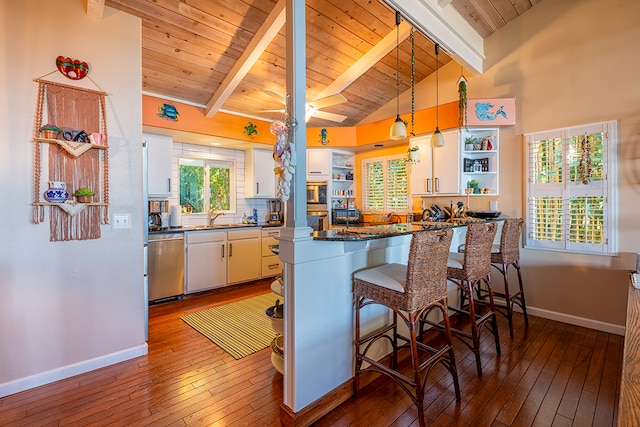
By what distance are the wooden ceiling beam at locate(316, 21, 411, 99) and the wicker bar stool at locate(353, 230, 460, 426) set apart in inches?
107

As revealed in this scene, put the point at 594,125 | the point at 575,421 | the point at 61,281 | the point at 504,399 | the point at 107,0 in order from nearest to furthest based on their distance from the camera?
the point at 575,421 → the point at 504,399 → the point at 61,281 → the point at 107,0 → the point at 594,125

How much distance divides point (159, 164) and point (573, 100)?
5.00 metres

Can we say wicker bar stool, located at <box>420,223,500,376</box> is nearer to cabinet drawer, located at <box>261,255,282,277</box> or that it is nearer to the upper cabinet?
the upper cabinet

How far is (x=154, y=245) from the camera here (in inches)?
143

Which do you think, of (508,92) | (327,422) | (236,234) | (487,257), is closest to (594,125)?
(508,92)

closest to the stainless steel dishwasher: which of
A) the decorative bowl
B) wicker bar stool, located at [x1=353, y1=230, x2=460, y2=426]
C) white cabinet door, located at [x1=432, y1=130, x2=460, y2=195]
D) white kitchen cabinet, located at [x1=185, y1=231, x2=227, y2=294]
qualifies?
white kitchen cabinet, located at [x1=185, y1=231, x2=227, y2=294]

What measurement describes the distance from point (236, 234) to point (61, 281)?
2.35m

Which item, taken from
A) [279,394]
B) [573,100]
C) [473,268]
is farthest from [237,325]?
[573,100]

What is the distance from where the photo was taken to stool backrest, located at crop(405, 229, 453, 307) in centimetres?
163

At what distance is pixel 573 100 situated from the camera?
3064 millimetres

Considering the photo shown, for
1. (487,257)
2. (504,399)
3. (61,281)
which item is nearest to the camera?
(504,399)

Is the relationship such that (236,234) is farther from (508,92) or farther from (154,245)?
(508,92)

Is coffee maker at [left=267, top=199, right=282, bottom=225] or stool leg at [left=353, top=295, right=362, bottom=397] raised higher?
coffee maker at [left=267, top=199, right=282, bottom=225]

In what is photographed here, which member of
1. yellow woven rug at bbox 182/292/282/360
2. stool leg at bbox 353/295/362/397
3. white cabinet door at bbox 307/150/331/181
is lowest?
yellow woven rug at bbox 182/292/282/360
